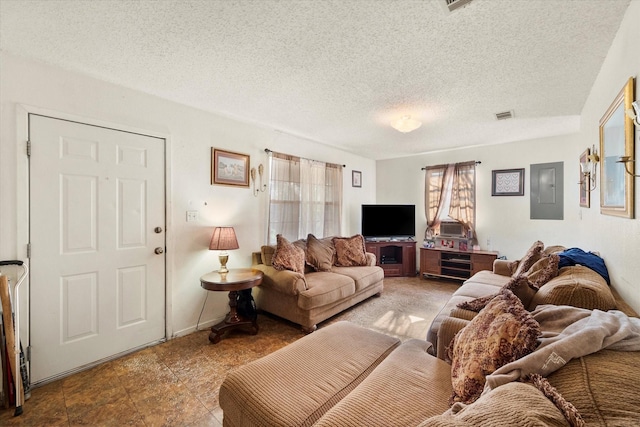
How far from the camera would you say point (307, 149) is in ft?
14.3

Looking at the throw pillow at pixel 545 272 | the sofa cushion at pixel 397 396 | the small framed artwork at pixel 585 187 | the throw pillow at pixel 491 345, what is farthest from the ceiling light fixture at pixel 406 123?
the sofa cushion at pixel 397 396

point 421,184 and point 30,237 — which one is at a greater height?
point 421,184

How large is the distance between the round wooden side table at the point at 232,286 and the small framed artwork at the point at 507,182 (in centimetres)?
414

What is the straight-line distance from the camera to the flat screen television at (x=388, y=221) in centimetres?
522

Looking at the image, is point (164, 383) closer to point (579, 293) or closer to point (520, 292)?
point (520, 292)

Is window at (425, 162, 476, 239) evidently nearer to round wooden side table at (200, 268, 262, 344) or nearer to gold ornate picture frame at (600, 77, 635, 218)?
gold ornate picture frame at (600, 77, 635, 218)

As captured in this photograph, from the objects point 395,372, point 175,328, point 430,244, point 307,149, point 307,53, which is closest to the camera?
point 395,372

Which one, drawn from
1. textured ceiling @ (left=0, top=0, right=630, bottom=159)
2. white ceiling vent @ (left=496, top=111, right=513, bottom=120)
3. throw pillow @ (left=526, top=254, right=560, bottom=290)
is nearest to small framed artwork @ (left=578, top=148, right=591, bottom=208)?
textured ceiling @ (left=0, top=0, right=630, bottom=159)

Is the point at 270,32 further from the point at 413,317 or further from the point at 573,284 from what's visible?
the point at 413,317

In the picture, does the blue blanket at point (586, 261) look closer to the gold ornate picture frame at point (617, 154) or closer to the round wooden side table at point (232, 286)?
the gold ornate picture frame at point (617, 154)

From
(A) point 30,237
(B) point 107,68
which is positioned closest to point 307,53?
(B) point 107,68

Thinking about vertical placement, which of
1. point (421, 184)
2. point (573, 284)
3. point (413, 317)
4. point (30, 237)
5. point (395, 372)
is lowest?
point (413, 317)

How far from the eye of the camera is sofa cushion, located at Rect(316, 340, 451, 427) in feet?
3.50

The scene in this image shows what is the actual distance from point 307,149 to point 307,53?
2.44 metres
